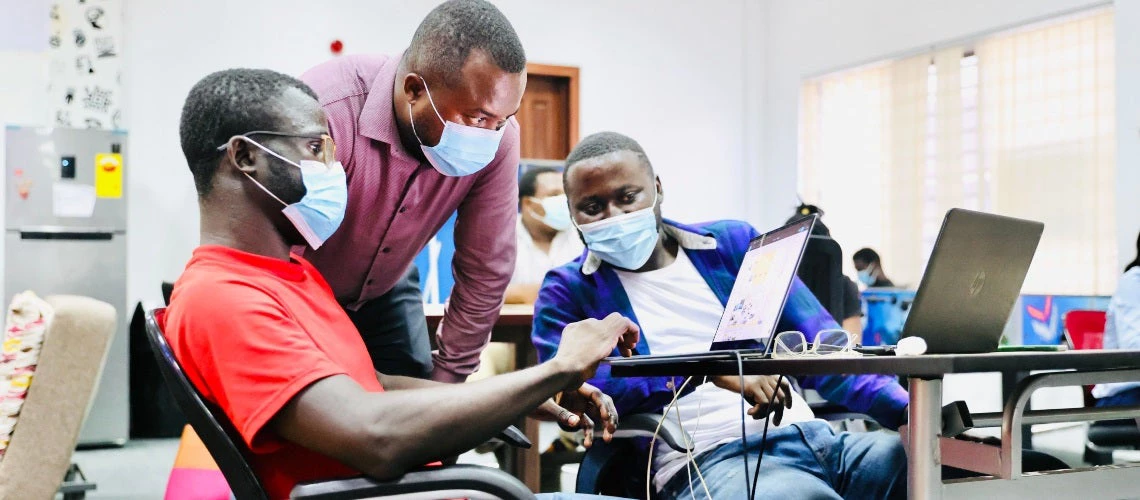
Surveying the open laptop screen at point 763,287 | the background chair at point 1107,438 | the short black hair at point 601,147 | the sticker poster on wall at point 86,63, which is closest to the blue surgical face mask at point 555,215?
the sticker poster on wall at point 86,63

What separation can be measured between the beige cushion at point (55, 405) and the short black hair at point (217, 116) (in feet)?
5.23

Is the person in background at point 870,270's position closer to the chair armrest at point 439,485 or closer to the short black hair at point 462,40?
the short black hair at point 462,40

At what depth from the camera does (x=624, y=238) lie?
2008 millimetres

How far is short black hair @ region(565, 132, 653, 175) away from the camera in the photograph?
2.08m

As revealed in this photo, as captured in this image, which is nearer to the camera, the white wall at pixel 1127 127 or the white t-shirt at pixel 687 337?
the white t-shirt at pixel 687 337

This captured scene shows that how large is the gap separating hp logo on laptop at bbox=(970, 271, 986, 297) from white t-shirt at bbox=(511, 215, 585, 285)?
11.2 feet

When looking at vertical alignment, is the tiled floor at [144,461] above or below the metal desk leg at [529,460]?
below

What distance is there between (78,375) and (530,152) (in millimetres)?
4378

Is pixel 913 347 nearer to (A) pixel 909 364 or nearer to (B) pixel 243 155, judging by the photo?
(A) pixel 909 364

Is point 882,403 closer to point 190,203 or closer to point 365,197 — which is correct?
point 365,197

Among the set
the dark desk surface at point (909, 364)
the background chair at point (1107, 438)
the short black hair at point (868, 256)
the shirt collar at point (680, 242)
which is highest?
the shirt collar at point (680, 242)

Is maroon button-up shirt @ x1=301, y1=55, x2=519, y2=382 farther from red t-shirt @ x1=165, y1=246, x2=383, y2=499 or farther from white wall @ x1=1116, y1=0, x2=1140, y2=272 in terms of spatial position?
white wall @ x1=1116, y1=0, x2=1140, y2=272

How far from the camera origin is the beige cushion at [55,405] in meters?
2.54

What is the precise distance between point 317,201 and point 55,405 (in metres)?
1.63
